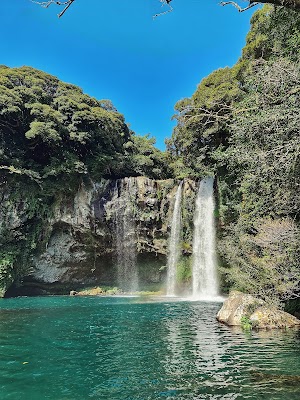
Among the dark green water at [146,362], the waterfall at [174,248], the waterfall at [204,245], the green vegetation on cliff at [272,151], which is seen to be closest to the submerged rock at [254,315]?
the green vegetation on cliff at [272,151]

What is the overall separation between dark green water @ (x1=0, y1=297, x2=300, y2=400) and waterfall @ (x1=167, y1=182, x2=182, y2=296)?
534 inches

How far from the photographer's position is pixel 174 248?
23.4m

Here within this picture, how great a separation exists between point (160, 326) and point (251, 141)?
5626mm

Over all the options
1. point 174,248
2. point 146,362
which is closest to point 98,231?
point 174,248

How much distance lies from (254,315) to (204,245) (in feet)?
41.5

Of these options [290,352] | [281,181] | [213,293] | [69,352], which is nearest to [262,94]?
[281,181]

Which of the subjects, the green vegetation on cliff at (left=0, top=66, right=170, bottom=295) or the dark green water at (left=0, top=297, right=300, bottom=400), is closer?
the dark green water at (left=0, top=297, right=300, bottom=400)

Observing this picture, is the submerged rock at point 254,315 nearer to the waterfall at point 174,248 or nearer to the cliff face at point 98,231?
the cliff face at point 98,231

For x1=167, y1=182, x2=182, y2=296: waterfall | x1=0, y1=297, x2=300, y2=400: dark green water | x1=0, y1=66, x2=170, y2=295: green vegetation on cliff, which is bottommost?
x1=0, y1=297, x2=300, y2=400: dark green water

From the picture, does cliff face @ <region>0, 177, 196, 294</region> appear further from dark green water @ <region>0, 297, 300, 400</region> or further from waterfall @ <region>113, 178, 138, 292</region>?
dark green water @ <region>0, 297, 300, 400</region>

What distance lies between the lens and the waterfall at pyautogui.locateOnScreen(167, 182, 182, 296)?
23.3 meters

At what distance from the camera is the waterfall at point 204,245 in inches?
836

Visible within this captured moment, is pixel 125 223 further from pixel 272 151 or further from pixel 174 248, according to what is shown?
pixel 272 151

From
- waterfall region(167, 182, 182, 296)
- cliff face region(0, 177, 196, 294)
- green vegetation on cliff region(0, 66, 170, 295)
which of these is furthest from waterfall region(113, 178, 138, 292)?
waterfall region(167, 182, 182, 296)
